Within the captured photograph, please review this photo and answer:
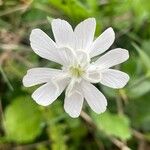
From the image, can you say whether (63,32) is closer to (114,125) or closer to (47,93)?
(47,93)

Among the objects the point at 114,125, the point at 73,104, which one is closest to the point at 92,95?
the point at 73,104

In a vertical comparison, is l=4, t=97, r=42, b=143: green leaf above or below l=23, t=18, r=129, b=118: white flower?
below

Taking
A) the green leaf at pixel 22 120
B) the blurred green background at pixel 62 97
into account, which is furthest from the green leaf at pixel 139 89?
the green leaf at pixel 22 120

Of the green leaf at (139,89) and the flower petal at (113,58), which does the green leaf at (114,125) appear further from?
the flower petal at (113,58)

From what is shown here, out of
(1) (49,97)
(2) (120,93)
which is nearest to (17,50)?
(2) (120,93)

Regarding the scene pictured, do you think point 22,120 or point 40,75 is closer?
point 40,75

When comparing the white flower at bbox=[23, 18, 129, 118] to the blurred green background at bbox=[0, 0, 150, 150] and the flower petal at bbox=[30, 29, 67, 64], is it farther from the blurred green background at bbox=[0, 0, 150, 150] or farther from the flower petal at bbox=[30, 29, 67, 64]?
the blurred green background at bbox=[0, 0, 150, 150]

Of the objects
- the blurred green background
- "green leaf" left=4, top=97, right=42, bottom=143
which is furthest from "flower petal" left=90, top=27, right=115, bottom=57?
"green leaf" left=4, top=97, right=42, bottom=143
